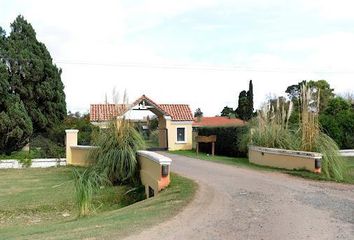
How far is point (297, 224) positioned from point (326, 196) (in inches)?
130

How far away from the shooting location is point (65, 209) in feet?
40.5

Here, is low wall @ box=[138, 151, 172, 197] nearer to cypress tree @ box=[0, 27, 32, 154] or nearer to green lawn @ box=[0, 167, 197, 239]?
green lawn @ box=[0, 167, 197, 239]

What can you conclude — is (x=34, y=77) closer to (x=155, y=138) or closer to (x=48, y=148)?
(x=48, y=148)

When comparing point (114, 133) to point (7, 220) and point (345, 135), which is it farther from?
point (345, 135)

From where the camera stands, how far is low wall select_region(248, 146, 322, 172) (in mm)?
14539

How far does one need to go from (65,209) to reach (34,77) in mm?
15199

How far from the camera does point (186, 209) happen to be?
29.0 ft

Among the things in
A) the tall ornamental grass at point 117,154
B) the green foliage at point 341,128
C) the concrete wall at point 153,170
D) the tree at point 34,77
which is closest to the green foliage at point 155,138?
the tree at point 34,77

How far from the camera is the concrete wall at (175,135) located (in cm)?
3528

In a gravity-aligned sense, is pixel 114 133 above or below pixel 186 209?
above

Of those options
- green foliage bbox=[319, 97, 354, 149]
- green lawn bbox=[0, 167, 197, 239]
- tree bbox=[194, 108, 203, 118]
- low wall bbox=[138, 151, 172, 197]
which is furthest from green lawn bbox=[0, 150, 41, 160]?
tree bbox=[194, 108, 203, 118]

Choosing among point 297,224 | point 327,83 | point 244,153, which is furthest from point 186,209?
point 327,83

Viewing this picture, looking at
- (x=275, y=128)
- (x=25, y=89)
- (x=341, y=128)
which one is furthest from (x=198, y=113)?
(x=275, y=128)

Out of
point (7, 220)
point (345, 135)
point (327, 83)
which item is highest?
point (327, 83)
